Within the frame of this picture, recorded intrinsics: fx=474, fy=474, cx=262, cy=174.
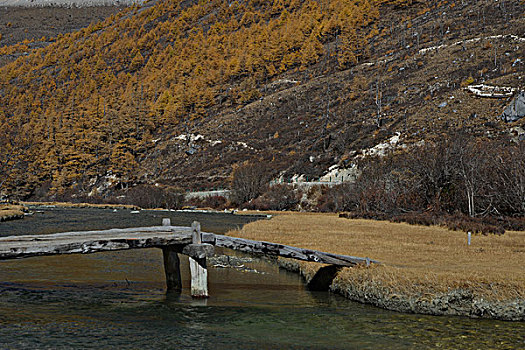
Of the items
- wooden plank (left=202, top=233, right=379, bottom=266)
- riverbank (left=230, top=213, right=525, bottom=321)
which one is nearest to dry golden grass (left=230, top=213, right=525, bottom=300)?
riverbank (left=230, top=213, right=525, bottom=321)

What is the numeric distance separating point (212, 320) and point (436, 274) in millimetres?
6351

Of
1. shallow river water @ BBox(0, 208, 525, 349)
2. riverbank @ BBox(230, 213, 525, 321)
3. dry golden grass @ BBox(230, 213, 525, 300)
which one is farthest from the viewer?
dry golden grass @ BBox(230, 213, 525, 300)

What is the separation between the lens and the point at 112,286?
1539cm

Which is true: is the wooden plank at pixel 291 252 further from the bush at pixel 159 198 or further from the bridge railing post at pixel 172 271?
the bush at pixel 159 198

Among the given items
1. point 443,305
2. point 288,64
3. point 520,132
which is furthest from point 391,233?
point 288,64

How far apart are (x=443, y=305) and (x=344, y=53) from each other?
392ft

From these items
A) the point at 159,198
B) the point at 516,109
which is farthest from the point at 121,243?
the point at 159,198

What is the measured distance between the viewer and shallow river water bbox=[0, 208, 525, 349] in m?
9.60

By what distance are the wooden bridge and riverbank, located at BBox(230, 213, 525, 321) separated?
1132mm

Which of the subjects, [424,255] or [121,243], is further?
[424,255]

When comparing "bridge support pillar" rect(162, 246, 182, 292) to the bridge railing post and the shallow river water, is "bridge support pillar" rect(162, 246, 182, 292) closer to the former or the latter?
the bridge railing post

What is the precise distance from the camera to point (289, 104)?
109 meters

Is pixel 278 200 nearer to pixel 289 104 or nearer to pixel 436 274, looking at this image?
pixel 289 104

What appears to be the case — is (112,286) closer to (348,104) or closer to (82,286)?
(82,286)
